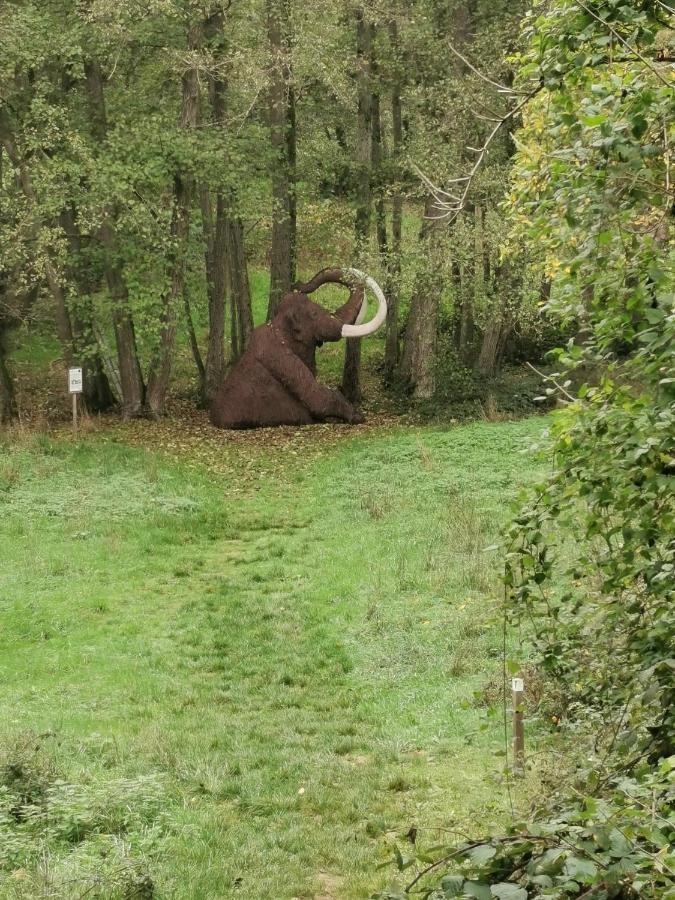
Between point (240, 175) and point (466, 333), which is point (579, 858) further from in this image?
point (466, 333)

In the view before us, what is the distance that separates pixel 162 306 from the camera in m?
22.4

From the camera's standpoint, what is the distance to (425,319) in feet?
79.7

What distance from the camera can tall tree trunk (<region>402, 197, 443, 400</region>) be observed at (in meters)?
22.1

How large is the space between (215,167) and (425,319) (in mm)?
5775

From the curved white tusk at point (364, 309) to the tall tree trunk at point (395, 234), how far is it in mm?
415

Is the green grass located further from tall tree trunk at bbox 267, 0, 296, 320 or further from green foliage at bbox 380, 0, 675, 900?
tall tree trunk at bbox 267, 0, 296, 320

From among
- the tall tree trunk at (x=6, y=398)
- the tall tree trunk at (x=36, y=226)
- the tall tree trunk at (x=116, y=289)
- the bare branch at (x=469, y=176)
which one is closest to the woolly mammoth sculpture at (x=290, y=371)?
the tall tree trunk at (x=116, y=289)

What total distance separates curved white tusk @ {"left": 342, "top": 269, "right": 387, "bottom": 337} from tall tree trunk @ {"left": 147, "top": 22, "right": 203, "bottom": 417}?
3550 millimetres

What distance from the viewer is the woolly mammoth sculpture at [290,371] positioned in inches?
907

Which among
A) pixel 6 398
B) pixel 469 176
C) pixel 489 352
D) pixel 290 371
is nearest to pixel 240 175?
pixel 290 371

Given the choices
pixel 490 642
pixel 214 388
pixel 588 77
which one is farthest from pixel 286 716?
pixel 214 388

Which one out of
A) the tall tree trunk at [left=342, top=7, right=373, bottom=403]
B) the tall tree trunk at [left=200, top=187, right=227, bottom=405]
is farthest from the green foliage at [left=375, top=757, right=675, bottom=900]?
the tall tree trunk at [left=200, top=187, right=227, bottom=405]

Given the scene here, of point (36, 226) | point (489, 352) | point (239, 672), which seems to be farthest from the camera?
point (489, 352)

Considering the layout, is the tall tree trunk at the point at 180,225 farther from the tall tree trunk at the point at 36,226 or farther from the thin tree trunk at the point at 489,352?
the thin tree trunk at the point at 489,352
